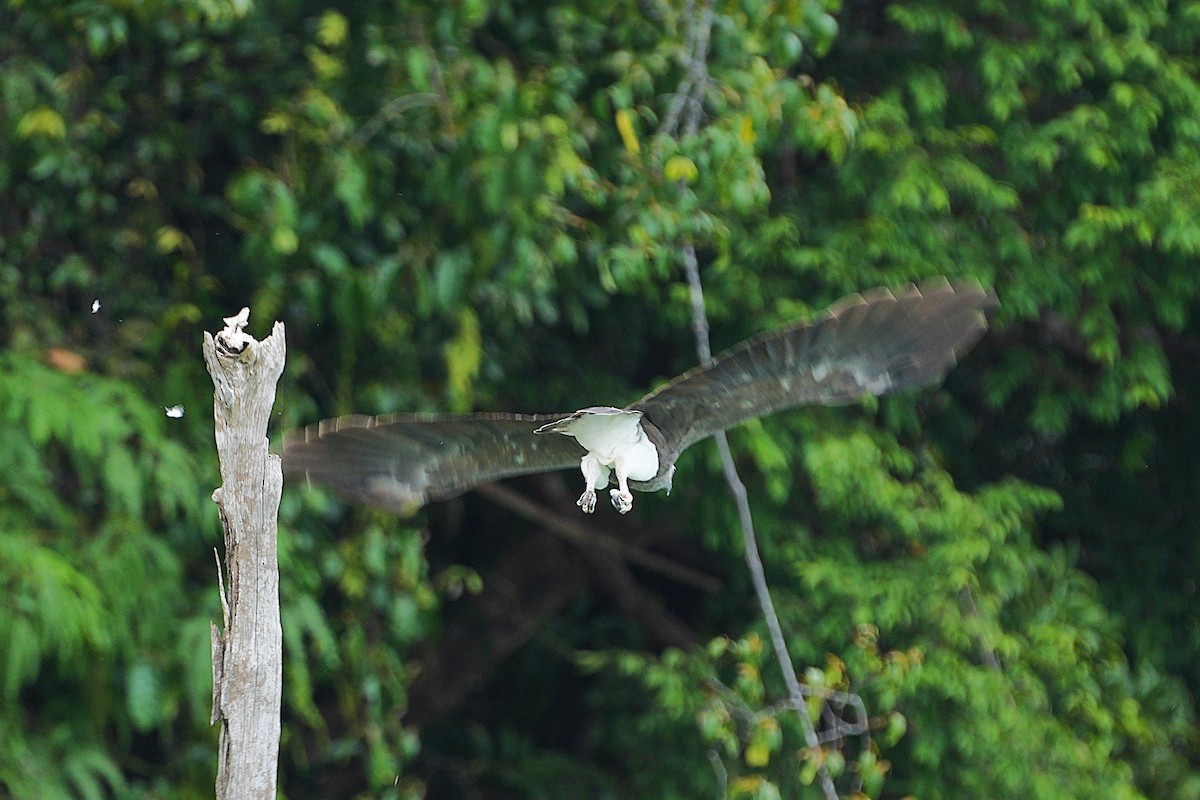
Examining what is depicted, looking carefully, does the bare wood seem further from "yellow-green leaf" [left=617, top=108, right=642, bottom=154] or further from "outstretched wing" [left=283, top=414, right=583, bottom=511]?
"yellow-green leaf" [left=617, top=108, right=642, bottom=154]

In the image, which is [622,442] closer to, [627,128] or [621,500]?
[621,500]

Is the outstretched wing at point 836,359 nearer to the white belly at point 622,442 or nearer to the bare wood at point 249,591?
the white belly at point 622,442

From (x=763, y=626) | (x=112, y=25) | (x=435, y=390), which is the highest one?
(x=112, y=25)

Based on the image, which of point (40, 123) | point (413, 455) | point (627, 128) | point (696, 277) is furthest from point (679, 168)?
point (40, 123)

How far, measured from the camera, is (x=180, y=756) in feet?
12.3

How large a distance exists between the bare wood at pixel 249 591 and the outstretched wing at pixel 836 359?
2.03 ft

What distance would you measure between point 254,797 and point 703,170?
1924mm

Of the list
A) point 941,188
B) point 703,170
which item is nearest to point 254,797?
point 703,170

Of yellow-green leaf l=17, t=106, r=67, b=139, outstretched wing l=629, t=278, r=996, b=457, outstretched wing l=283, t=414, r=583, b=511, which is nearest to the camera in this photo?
outstretched wing l=629, t=278, r=996, b=457

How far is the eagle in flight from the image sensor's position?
240 cm

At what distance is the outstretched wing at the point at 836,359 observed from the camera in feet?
7.77

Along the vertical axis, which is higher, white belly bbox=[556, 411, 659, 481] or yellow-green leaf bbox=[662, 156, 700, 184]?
white belly bbox=[556, 411, 659, 481]

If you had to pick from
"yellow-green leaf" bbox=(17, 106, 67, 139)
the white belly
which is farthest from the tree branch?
"yellow-green leaf" bbox=(17, 106, 67, 139)

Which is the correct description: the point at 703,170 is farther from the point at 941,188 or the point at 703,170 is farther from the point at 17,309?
the point at 17,309
